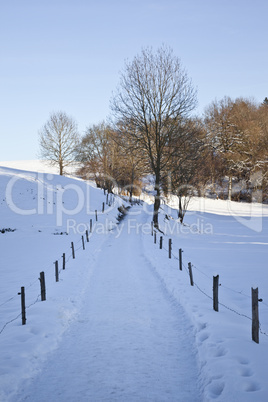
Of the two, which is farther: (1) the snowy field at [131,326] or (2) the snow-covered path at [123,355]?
(1) the snowy field at [131,326]

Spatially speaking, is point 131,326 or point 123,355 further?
point 131,326

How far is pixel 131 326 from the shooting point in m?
7.11

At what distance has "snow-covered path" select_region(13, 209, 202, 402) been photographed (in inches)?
183

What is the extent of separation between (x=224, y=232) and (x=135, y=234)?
30.2 ft

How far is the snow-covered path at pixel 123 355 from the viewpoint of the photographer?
465 centimetres

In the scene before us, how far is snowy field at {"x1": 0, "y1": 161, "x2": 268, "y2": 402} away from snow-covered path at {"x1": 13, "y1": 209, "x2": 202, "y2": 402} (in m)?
0.02

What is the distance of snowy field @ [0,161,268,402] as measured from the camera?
4.77 m

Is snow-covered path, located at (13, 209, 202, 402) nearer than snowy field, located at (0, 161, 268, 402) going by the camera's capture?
Yes

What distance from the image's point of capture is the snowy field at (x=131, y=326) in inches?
188

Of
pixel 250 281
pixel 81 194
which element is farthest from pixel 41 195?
pixel 250 281

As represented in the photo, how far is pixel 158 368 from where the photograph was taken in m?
5.29

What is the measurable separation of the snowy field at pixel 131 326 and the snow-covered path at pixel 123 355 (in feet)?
0.07

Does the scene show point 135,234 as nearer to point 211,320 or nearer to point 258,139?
point 211,320

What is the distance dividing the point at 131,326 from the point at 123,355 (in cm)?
139
